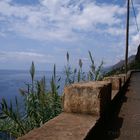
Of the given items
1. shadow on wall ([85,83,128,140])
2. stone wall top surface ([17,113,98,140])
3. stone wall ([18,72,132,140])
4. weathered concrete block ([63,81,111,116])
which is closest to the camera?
stone wall top surface ([17,113,98,140])

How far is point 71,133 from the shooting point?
3340 millimetres

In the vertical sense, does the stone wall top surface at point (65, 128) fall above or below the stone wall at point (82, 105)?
below

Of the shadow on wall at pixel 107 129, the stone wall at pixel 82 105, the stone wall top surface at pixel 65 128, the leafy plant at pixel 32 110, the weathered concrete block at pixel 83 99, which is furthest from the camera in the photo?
the leafy plant at pixel 32 110

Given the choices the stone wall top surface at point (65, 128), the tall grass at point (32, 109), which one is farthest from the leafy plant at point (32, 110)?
the stone wall top surface at point (65, 128)

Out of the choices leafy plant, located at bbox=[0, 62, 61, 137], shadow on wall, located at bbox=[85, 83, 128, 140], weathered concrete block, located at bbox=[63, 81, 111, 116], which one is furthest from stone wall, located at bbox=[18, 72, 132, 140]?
leafy plant, located at bbox=[0, 62, 61, 137]

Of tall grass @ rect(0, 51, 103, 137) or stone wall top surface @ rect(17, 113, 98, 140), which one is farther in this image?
tall grass @ rect(0, 51, 103, 137)

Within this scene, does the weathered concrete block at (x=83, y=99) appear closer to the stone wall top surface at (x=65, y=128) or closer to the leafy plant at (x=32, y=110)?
the stone wall top surface at (x=65, y=128)

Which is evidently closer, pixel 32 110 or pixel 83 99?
pixel 83 99

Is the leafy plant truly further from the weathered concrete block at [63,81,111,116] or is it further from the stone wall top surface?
the stone wall top surface

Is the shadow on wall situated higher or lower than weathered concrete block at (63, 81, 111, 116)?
lower

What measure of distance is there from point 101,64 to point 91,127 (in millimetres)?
3896

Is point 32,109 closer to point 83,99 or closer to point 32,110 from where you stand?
point 32,110

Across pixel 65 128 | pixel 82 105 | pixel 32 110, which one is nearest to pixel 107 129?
pixel 82 105

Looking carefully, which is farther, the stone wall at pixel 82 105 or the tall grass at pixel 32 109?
the tall grass at pixel 32 109
